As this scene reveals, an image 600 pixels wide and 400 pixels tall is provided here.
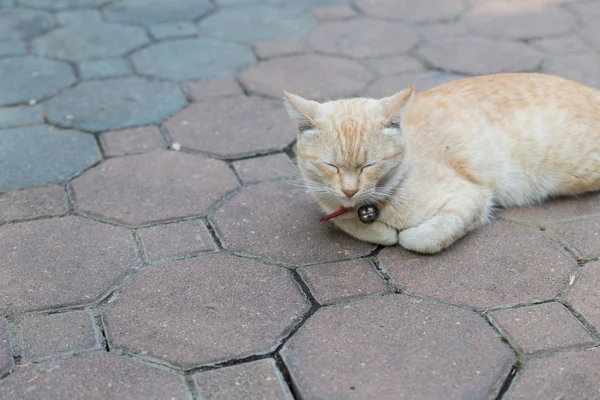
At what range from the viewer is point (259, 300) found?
114 inches

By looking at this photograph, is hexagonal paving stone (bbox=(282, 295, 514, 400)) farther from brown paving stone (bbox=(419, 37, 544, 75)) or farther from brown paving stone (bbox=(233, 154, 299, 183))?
brown paving stone (bbox=(419, 37, 544, 75))

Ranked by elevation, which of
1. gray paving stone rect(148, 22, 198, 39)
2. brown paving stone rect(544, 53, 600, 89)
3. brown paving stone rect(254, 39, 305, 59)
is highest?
brown paving stone rect(544, 53, 600, 89)

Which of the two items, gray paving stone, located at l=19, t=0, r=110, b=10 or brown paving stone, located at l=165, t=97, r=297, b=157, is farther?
gray paving stone, located at l=19, t=0, r=110, b=10

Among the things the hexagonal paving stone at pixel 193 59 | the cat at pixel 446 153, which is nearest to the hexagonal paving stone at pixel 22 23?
the hexagonal paving stone at pixel 193 59

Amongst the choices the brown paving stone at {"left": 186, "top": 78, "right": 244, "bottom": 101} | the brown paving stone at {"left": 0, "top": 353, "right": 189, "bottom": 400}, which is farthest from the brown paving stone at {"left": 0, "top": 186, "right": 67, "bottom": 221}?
the brown paving stone at {"left": 186, "top": 78, "right": 244, "bottom": 101}

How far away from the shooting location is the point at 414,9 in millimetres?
5863

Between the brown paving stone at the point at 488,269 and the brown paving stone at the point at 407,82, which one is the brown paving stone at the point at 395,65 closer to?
the brown paving stone at the point at 407,82

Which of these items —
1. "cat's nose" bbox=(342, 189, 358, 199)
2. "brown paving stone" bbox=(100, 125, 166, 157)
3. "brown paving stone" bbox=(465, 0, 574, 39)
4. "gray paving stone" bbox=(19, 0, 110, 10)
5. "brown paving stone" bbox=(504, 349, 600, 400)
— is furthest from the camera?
"gray paving stone" bbox=(19, 0, 110, 10)

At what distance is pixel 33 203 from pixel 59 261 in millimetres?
553

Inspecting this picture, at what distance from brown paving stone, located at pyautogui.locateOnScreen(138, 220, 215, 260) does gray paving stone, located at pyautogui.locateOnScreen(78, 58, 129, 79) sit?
1.90 m

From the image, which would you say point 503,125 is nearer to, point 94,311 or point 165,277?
point 165,277

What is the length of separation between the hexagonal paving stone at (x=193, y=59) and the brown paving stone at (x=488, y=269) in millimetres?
2303

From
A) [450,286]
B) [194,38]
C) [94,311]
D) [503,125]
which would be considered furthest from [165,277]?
[194,38]

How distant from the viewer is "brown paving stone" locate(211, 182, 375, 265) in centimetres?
322
